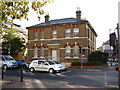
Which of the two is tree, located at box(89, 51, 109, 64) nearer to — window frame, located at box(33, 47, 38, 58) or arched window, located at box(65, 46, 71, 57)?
arched window, located at box(65, 46, 71, 57)

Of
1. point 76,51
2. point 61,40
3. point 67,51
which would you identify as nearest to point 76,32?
point 61,40

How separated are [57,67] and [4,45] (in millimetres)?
18781

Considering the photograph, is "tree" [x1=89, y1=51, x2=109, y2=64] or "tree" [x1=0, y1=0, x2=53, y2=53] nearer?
"tree" [x1=0, y1=0, x2=53, y2=53]

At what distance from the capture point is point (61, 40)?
27.4m

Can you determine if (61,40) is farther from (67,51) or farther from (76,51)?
(76,51)

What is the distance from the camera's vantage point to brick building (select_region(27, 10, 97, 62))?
2577cm

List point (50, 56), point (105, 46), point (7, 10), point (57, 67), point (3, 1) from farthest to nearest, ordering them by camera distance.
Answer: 1. point (105, 46)
2. point (50, 56)
3. point (57, 67)
4. point (7, 10)
5. point (3, 1)

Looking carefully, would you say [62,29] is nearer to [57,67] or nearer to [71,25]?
[71,25]

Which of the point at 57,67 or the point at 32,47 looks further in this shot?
the point at 32,47

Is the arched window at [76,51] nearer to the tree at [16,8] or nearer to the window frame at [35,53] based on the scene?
the window frame at [35,53]

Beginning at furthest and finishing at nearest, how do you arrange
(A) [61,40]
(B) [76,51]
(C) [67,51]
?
(A) [61,40] < (C) [67,51] < (B) [76,51]

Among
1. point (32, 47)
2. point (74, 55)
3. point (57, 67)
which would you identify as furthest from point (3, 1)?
point (32, 47)

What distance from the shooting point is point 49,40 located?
93.4ft

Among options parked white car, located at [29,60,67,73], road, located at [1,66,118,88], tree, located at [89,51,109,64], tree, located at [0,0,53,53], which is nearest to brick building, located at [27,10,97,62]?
tree, located at [89,51,109,64]
